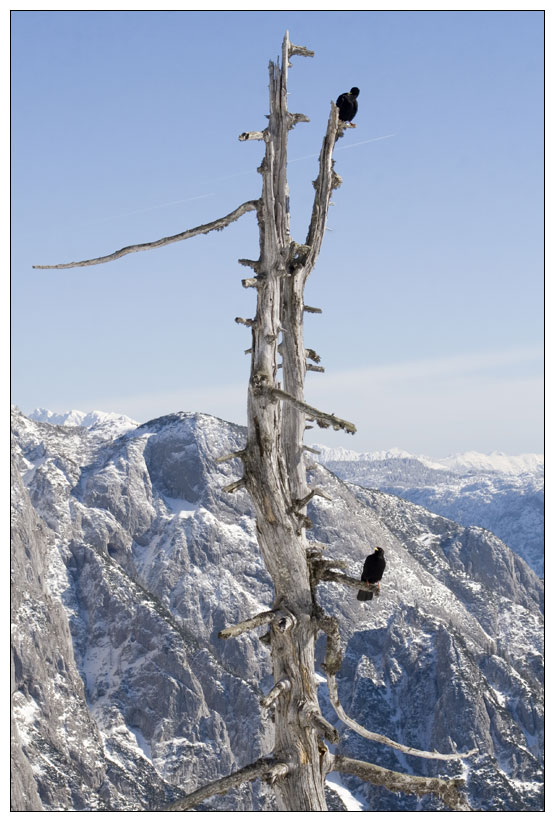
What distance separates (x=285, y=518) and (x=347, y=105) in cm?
576

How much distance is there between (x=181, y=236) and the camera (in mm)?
8828

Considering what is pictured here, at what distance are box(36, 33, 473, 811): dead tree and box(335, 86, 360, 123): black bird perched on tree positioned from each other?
181cm

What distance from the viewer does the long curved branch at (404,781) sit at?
8.53m

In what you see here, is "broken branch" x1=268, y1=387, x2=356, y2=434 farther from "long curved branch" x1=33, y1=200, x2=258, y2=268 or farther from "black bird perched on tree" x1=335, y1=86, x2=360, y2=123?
"black bird perched on tree" x1=335, y1=86, x2=360, y2=123

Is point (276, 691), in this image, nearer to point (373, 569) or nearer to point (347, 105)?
point (373, 569)

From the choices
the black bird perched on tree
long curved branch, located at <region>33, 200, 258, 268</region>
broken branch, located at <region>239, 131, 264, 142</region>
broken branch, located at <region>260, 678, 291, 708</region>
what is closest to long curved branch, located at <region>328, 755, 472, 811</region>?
broken branch, located at <region>260, 678, 291, 708</region>

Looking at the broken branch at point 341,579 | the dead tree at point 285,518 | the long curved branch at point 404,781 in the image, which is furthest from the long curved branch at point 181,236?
the long curved branch at point 404,781

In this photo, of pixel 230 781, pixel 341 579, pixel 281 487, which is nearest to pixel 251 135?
pixel 281 487

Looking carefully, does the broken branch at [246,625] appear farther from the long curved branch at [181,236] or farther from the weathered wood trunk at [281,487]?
the long curved branch at [181,236]

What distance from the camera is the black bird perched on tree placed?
11.1 metres

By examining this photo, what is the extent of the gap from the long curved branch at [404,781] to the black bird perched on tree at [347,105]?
305 inches
